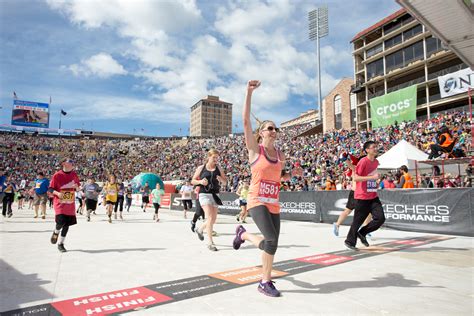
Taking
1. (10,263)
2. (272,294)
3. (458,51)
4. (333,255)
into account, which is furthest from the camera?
(458,51)

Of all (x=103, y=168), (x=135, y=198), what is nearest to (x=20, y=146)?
(x=103, y=168)

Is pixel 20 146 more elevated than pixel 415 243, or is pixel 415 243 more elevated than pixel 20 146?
pixel 20 146

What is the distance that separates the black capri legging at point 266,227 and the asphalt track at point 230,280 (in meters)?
0.53

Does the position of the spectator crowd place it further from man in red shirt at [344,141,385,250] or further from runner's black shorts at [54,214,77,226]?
runner's black shorts at [54,214,77,226]

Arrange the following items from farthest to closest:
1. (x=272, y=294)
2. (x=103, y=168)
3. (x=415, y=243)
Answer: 1. (x=103, y=168)
2. (x=415, y=243)
3. (x=272, y=294)

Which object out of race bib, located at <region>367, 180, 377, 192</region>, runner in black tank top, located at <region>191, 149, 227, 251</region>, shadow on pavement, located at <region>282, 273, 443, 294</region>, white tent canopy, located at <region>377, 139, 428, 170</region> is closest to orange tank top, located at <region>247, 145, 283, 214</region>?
shadow on pavement, located at <region>282, 273, 443, 294</region>

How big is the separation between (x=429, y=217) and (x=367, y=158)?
4.93 meters

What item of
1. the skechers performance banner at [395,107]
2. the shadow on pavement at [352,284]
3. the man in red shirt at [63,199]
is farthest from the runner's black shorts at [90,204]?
the skechers performance banner at [395,107]

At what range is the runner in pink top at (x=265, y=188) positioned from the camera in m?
3.63

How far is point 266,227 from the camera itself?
3662 millimetres

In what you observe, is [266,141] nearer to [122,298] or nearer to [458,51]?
[122,298]

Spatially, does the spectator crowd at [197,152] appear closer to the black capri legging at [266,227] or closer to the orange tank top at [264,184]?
the orange tank top at [264,184]

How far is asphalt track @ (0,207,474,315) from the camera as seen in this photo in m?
3.17

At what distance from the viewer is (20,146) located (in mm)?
56906
